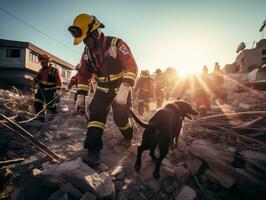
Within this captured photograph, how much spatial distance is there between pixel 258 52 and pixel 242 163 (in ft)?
113

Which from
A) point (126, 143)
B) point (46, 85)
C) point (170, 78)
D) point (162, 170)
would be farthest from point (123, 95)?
point (170, 78)

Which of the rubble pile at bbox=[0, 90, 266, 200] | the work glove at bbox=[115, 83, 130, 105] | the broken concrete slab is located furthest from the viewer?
the work glove at bbox=[115, 83, 130, 105]

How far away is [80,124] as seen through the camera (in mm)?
6465

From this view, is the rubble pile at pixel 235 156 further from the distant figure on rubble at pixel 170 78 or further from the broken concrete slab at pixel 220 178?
the distant figure on rubble at pixel 170 78

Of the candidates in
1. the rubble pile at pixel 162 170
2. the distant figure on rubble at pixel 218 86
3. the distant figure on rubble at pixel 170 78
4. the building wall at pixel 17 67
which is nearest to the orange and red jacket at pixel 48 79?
the rubble pile at pixel 162 170

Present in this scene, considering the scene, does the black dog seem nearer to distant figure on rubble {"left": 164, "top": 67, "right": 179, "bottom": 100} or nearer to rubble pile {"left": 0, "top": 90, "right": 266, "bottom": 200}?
rubble pile {"left": 0, "top": 90, "right": 266, "bottom": 200}

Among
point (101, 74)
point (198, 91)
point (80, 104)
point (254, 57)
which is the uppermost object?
point (254, 57)

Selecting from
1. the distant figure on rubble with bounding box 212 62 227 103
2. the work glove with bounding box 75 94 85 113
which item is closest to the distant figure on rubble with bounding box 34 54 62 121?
the work glove with bounding box 75 94 85 113

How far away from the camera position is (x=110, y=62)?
339 centimetres

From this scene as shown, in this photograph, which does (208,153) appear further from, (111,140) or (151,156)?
(111,140)

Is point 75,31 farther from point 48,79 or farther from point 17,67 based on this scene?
point 17,67

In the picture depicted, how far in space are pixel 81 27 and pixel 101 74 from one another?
32.9 inches

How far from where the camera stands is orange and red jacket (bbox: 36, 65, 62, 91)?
20.8 feet

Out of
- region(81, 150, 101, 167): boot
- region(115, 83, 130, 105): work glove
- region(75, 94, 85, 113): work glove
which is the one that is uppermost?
region(115, 83, 130, 105): work glove
